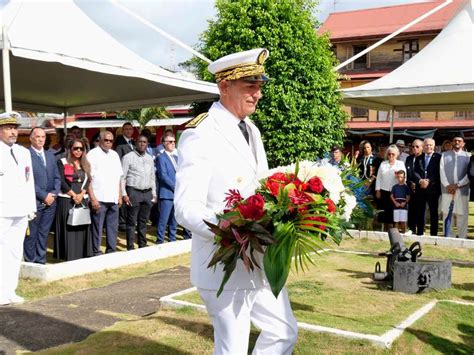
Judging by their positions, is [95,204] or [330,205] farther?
[95,204]

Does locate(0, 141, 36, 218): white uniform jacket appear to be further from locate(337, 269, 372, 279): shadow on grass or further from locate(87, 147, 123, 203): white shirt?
locate(337, 269, 372, 279): shadow on grass

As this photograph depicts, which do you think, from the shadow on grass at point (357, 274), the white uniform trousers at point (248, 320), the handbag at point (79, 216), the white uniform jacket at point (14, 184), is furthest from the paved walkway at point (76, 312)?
the white uniform trousers at point (248, 320)

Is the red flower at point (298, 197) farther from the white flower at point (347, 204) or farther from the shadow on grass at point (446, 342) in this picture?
the shadow on grass at point (446, 342)

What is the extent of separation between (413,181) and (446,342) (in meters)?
6.30

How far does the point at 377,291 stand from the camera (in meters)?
6.49

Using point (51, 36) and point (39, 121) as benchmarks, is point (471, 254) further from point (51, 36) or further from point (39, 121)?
point (39, 121)

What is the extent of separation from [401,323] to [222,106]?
3.14m

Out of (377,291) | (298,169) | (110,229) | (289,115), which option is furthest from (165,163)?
(298,169)

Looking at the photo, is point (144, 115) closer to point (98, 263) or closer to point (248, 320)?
point (98, 263)

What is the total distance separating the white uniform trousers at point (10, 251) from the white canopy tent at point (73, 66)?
216 centimetres

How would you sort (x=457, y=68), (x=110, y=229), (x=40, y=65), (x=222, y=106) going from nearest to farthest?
(x=222, y=106), (x=110, y=229), (x=40, y=65), (x=457, y=68)

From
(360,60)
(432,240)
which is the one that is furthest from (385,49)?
(432,240)

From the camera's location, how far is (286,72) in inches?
480

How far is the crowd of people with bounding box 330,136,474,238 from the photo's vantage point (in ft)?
33.4
